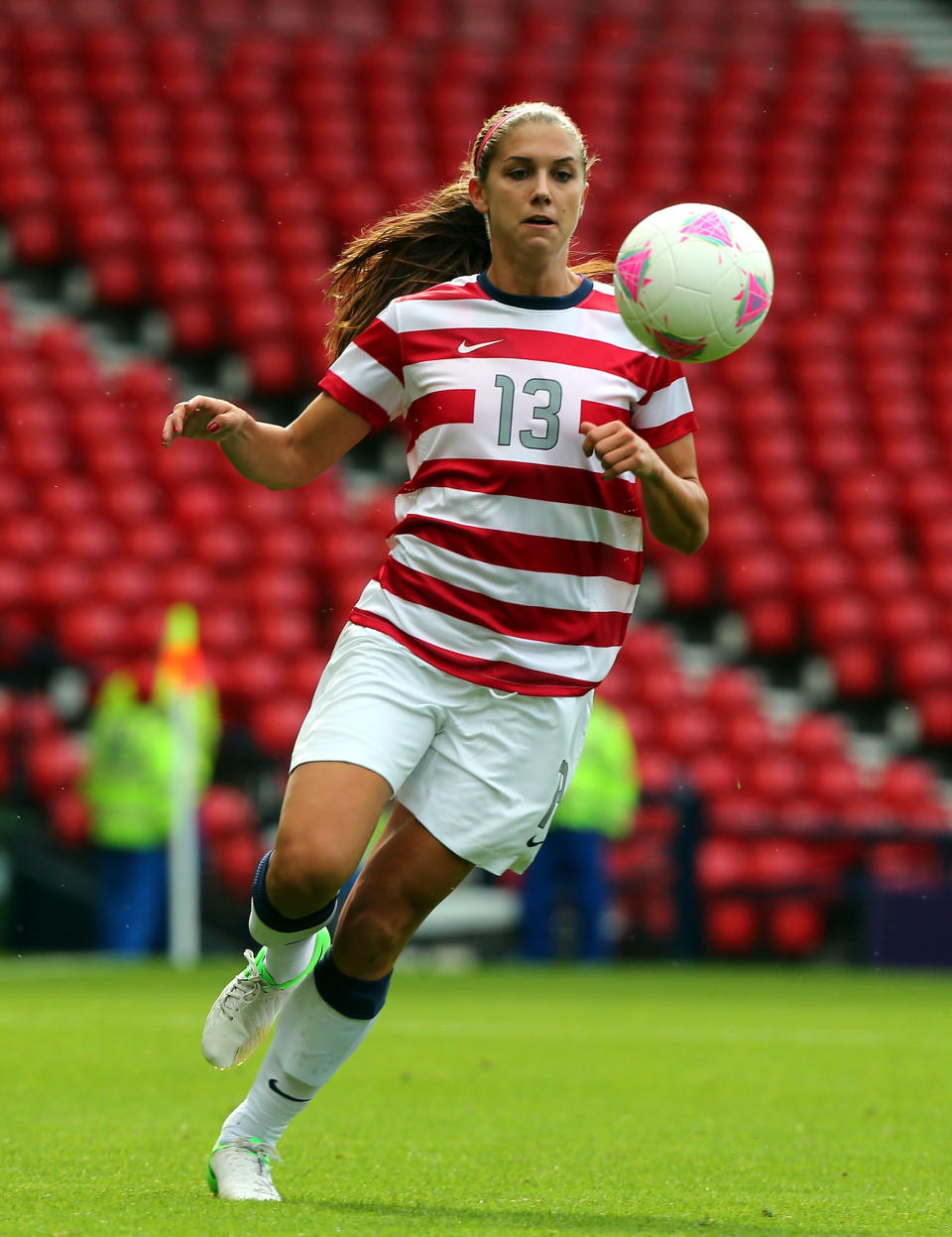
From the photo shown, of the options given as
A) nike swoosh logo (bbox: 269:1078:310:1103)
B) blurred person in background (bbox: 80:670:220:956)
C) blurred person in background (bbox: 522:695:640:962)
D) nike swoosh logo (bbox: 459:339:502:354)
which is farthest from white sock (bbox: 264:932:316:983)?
blurred person in background (bbox: 80:670:220:956)

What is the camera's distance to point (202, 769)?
1244 cm

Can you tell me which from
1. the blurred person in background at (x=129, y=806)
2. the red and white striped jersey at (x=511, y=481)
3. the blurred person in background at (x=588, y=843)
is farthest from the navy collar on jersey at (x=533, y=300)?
the blurred person in background at (x=129, y=806)

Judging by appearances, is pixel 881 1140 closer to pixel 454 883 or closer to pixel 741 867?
pixel 454 883

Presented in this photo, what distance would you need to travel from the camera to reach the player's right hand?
3.91 m

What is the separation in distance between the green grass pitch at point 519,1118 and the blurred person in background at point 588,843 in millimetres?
1758

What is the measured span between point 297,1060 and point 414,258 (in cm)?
175

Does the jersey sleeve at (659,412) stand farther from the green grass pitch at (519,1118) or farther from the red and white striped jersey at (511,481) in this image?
the green grass pitch at (519,1118)

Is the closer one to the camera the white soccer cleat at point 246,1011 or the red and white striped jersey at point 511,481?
the red and white striped jersey at point 511,481

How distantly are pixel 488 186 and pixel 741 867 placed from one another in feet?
29.8

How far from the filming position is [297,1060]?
3.96m

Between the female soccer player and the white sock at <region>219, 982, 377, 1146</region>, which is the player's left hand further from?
the white sock at <region>219, 982, 377, 1146</region>

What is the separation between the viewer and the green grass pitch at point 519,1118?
12.4 ft

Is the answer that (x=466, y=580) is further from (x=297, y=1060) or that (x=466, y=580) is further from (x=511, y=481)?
(x=297, y=1060)

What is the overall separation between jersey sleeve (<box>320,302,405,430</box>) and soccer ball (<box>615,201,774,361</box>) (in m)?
0.47
